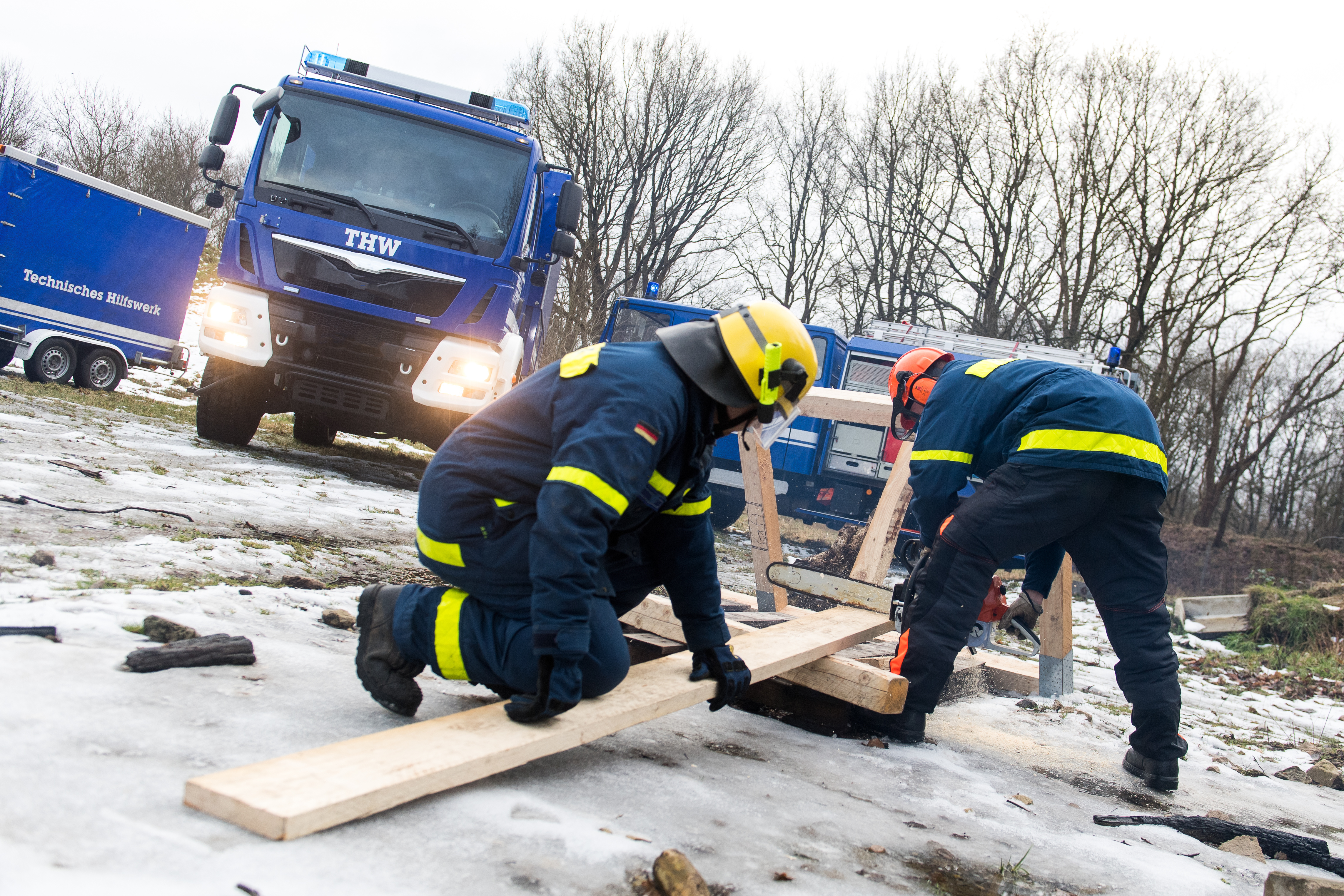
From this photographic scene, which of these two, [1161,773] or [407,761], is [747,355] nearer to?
[407,761]

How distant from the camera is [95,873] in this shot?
132 centimetres

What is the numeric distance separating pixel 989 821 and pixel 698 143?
26777 mm

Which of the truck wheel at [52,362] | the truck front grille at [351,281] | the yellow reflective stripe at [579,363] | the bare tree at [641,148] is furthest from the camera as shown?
the bare tree at [641,148]

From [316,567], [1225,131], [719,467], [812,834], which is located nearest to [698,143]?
[1225,131]

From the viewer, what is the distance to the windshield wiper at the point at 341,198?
21.7 feet

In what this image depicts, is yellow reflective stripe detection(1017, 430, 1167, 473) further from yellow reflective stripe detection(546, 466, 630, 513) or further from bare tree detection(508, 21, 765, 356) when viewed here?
bare tree detection(508, 21, 765, 356)

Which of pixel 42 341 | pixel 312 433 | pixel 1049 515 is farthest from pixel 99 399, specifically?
pixel 1049 515

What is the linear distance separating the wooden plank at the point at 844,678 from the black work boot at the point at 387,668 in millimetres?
883

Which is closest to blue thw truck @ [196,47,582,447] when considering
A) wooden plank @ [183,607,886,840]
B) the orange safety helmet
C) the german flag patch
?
the orange safety helmet

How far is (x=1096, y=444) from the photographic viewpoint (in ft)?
10.2

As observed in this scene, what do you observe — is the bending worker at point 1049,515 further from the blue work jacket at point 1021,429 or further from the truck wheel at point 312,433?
the truck wheel at point 312,433

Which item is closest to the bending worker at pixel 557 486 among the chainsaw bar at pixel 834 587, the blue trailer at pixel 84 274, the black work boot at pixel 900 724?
the black work boot at pixel 900 724

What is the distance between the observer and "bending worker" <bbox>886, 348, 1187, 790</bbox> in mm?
3129

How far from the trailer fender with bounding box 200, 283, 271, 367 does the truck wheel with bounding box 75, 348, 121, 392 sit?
5.60m
